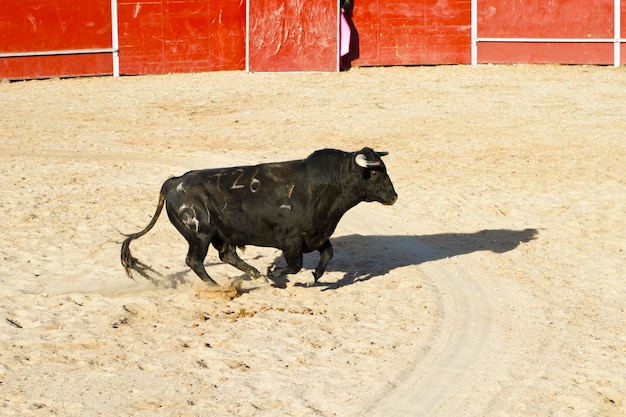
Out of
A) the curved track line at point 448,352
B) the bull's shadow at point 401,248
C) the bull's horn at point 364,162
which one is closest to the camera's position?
the curved track line at point 448,352

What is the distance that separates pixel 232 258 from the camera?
33.4 ft

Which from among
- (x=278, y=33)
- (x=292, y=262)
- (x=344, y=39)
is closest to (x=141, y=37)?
(x=278, y=33)

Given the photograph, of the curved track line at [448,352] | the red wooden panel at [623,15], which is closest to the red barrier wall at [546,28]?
the red wooden panel at [623,15]

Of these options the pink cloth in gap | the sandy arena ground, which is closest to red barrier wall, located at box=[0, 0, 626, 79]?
the pink cloth in gap

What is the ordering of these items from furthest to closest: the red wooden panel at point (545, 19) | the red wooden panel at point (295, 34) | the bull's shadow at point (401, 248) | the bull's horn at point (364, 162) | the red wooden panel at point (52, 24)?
the red wooden panel at point (52, 24), the red wooden panel at point (295, 34), the red wooden panel at point (545, 19), the bull's shadow at point (401, 248), the bull's horn at point (364, 162)

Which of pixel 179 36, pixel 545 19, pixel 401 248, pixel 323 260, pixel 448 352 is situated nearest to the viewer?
pixel 448 352

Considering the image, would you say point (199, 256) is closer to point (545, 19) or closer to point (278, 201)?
point (278, 201)

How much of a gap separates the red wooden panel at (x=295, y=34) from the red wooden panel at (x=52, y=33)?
3.05 metres

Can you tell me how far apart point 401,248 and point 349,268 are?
0.91 meters

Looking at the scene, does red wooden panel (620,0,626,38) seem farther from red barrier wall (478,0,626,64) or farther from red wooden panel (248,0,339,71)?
red wooden panel (248,0,339,71)

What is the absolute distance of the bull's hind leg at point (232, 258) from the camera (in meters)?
10.1

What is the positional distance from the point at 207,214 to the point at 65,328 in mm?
1573

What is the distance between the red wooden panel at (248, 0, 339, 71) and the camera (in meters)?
21.8

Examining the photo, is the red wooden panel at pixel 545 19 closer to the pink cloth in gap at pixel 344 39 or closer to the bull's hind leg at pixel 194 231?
the pink cloth in gap at pixel 344 39
